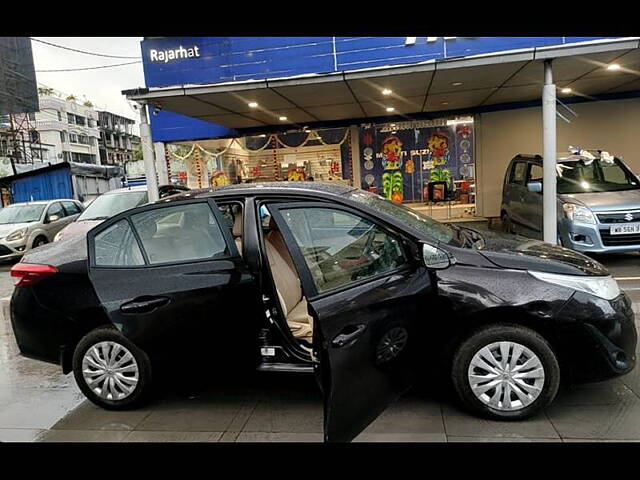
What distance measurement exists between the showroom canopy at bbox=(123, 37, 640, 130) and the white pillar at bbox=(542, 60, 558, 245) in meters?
0.46

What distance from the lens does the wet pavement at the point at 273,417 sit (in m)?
2.76

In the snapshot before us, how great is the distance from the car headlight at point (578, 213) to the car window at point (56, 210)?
10.5m

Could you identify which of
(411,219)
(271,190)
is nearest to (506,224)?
(411,219)

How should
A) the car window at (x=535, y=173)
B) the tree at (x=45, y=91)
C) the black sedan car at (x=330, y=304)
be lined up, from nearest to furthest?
1. the black sedan car at (x=330, y=304)
2. the car window at (x=535, y=173)
3. the tree at (x=45, y=91)

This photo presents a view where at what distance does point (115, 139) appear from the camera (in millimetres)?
58219

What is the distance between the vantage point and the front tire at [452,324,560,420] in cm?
275

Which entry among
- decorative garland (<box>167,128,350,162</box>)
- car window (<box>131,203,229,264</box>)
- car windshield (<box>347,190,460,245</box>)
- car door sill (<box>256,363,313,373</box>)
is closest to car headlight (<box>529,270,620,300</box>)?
car windshield (<box>347,190,460,245</box>)

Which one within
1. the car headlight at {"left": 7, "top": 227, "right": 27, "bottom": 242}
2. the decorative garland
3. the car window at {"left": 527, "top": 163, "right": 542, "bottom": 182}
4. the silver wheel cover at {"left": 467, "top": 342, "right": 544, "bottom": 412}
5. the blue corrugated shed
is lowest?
the silver wheel cover at {"left": 467, "top": 342, "right": 544, "bottom": 412}

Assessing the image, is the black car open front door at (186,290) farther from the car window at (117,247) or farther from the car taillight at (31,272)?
the car taillight at (31,272)

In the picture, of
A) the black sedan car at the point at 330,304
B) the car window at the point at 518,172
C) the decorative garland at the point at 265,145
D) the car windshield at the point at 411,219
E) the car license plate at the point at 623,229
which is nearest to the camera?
the black sedan car at the point at 330,304

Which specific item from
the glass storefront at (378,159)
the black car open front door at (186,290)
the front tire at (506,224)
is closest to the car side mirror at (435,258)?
the black car open front door at (186,290)

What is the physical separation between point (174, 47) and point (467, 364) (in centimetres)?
886

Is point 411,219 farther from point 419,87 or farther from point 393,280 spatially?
point 419,87

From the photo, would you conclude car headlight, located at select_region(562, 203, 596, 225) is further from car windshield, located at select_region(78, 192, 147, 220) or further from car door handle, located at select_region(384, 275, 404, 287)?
car windshield, located at select_region(78, 192, 147, 220)
